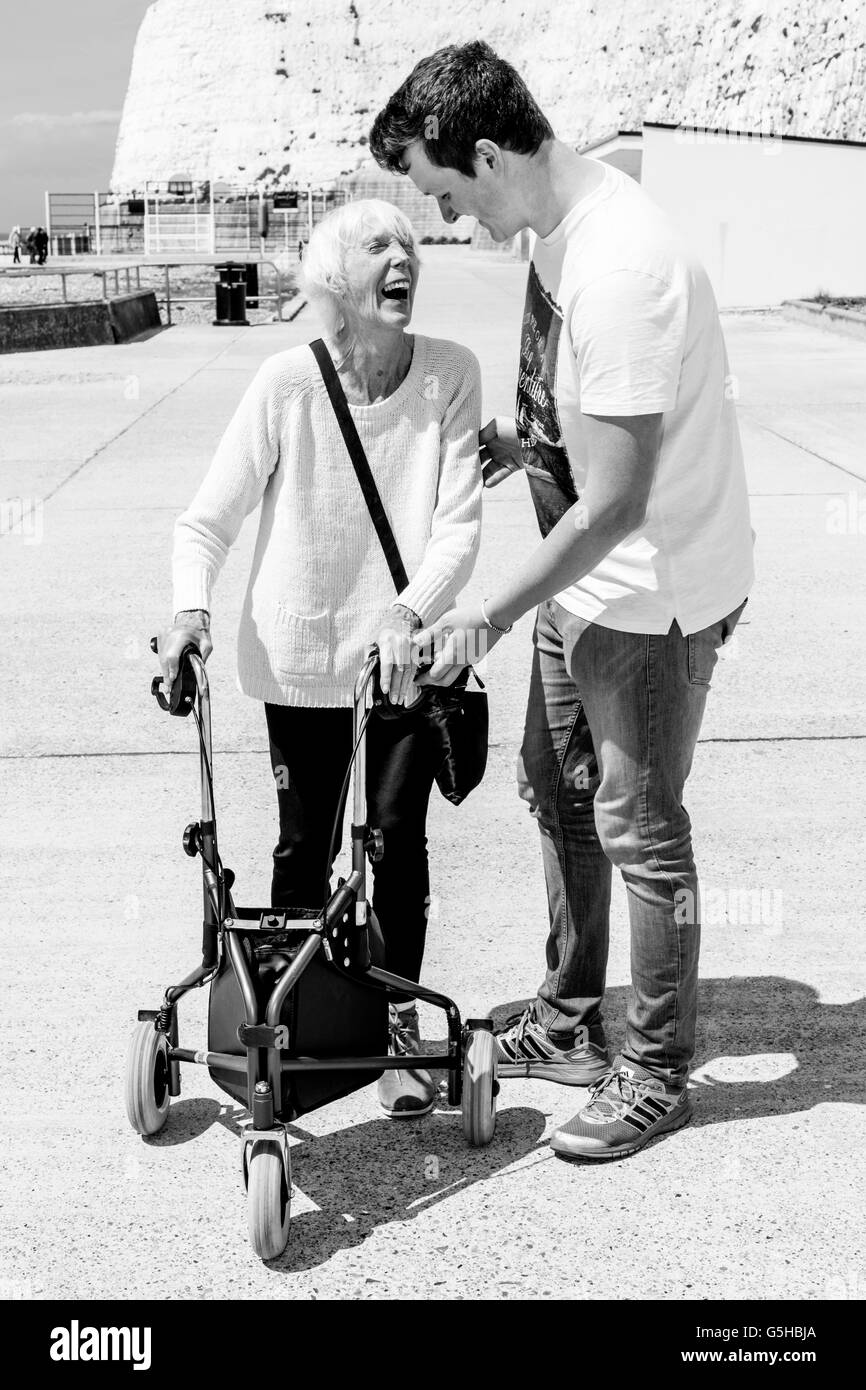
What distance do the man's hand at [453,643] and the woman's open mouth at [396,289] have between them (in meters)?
0.61

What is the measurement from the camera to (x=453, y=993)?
368 cm

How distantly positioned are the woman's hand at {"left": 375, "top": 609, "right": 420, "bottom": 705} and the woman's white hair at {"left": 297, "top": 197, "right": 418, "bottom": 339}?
633 mm

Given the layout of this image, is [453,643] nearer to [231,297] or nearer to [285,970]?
[285,970]

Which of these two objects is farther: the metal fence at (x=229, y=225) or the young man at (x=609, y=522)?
the metal fence at (x=229, y=225)

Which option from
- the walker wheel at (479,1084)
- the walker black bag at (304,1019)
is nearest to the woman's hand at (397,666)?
the walker black bag at (304,1019)

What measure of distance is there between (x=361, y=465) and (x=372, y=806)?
2.32 ft

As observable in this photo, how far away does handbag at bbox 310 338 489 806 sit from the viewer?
116 inches

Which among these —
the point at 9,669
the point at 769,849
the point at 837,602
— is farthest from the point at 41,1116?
the point at 837,602

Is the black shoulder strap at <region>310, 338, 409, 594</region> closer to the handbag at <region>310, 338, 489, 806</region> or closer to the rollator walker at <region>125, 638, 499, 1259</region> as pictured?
the handbag at <region>310, 338, 489, 806</region>

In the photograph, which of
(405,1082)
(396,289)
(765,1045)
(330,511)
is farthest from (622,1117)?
(396,289)

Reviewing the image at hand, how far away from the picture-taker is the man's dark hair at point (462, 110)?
2.55 meters

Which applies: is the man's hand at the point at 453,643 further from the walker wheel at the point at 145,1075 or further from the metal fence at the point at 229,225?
the metal fence at the point at 229,225

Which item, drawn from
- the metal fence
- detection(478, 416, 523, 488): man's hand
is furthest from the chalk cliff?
detection(478, 416, 523, 488): man's hand

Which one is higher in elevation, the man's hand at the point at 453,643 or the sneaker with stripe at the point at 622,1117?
the man's hand at the point at 453,643
